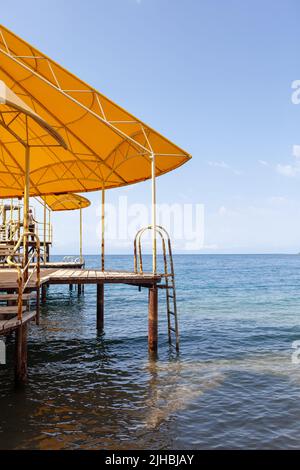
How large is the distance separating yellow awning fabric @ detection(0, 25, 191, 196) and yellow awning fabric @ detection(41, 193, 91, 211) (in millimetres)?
→ 7126

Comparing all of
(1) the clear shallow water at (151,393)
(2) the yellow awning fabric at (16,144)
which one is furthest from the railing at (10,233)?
(1) the clear shallow water at (151,393)

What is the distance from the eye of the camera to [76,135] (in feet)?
48.7

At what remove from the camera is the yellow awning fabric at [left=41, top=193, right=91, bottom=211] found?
2664 cm

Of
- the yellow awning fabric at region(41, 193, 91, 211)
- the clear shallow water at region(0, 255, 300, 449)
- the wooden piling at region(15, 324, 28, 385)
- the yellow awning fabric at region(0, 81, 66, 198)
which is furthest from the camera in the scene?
the yellow awning fabric at region(41, 193, 91, 211)

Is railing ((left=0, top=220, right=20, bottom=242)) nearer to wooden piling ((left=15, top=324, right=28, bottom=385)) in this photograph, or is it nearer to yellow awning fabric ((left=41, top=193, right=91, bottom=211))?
yellow awning fabric ((left=41, top=193, right=91, bottom=211))

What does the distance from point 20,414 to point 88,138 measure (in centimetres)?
1017

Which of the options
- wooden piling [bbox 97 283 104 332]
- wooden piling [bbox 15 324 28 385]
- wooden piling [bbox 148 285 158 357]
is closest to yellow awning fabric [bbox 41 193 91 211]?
wooden piling [bbox 97 283 104 332]

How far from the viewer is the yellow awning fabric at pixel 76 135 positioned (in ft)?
38.9

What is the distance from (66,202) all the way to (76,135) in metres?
14.4

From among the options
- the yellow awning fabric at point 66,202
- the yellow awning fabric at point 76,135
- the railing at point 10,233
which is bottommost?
the railing at point 10,233

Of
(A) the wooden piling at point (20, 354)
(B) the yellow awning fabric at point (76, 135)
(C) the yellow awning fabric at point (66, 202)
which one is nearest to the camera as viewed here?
(A) the wooden piling at point (20, 354)

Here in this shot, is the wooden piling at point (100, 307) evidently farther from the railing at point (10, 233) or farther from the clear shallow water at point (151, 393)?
the railing at point (10, 233)

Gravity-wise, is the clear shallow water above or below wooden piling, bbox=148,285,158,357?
below

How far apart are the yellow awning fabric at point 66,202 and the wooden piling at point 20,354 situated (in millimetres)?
16878
